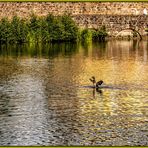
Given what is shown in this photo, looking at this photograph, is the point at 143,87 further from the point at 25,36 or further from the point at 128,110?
the point at 25,36

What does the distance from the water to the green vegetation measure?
14.6 metres

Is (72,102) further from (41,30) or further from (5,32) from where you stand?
(41,30)

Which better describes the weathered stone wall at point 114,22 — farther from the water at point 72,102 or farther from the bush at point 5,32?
the water at point 72,102

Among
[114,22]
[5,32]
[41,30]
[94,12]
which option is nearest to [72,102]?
[5,32]

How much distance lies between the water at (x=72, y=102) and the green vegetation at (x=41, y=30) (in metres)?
14.6

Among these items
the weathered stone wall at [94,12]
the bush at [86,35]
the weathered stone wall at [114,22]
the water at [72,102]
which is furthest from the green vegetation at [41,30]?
the water at [72,102]

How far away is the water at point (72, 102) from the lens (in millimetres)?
19688

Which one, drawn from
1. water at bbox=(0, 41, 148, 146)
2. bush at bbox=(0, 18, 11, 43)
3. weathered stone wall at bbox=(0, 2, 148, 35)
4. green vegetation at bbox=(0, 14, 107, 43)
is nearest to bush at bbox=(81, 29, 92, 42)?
green vegetation at bbox=(0, 14, 107, 43)

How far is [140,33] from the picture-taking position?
204ft

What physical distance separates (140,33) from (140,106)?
128 feet

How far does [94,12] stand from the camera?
63.6 m

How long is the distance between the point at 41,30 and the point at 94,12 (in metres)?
9.02

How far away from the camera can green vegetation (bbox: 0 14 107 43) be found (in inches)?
2167

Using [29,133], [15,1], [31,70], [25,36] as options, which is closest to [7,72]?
[31,70]
